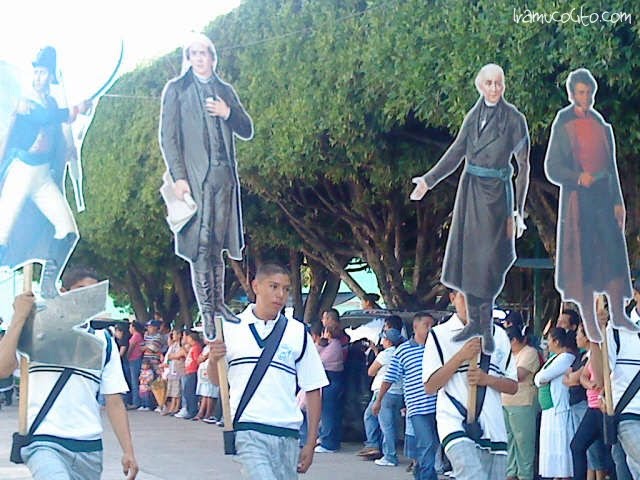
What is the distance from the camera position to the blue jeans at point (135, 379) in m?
22.6

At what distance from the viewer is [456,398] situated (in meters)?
7.48

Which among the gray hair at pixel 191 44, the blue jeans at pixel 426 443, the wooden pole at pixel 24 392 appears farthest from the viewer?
the blue jeans at pixel 426 443

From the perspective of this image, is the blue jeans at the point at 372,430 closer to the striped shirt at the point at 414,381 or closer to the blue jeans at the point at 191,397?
the striped shirt at the point at 414,381

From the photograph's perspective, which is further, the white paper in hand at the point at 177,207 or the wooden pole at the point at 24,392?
the white paper in hand at the point at 177,207

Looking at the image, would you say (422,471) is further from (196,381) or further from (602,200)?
(196,381)

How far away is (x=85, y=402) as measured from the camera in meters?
6.59

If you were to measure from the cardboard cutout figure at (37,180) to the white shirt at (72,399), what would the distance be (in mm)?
1435

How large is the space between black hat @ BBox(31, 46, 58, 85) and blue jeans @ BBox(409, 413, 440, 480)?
17.0ft

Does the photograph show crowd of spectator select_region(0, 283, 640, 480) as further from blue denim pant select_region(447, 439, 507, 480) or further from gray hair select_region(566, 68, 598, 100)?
gray hair select_region(566, 68, 598, 100)

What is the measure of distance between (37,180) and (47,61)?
2.91 feet

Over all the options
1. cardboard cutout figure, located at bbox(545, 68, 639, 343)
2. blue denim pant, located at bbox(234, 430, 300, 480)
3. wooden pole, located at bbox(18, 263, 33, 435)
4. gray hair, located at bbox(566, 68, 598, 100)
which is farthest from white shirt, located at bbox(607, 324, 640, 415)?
wooden pole, located at bbox(18, 263, 33, 435)

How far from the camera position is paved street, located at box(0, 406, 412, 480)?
517 inches

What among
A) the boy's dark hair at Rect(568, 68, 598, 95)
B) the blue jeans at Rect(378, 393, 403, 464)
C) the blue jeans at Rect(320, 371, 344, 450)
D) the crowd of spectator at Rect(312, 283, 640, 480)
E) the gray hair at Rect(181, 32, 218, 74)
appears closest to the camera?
the gray hair at Rect(181, 32, 218, 74)

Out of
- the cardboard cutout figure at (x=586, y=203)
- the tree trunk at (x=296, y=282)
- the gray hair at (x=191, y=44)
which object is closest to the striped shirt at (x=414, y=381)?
the cardboard cutout figure at (x=586, y=203)
